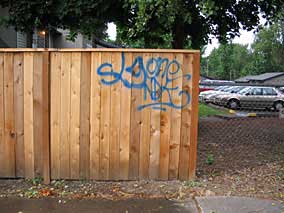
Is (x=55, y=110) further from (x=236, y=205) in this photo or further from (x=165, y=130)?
(x=236, y=205)

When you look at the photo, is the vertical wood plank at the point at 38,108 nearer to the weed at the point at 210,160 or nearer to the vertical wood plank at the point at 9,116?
the vertical wood plank at the point at 9,116

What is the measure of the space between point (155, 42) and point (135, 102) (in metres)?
4.91

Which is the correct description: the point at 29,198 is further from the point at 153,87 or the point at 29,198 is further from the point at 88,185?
the point at 153,87

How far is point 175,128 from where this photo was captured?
5031 millimetres

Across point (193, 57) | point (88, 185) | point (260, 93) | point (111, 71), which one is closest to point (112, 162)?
point (88, 185)

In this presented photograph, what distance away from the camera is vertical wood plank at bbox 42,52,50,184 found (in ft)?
16.2

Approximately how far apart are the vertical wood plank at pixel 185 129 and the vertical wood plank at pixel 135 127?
0.58m

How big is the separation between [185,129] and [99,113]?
3.84ft

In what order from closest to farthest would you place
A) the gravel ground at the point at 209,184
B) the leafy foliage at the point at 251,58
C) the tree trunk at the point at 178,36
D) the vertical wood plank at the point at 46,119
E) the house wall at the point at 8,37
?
the gravel ground at the point at 209,184
the vertical wood plank at the point at 46,119
the tree trunk at the point at 178,36
the house wall at the point at 8,37
the leafy foliage at the point at 251,58

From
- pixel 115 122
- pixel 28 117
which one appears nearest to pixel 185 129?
pixel 115 122

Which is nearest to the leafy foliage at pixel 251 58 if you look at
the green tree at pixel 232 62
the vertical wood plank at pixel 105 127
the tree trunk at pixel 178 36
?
the green tree at pixel 232 62

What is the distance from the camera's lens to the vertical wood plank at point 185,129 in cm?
496

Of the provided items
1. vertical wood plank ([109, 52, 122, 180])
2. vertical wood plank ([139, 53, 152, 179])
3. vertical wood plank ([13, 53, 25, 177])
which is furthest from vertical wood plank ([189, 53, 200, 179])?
vertical wood plank ([13, 53, 25, 177])

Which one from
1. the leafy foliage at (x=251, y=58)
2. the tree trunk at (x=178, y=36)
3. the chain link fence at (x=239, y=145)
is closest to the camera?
the chain link fence at (x=239, y=145)
